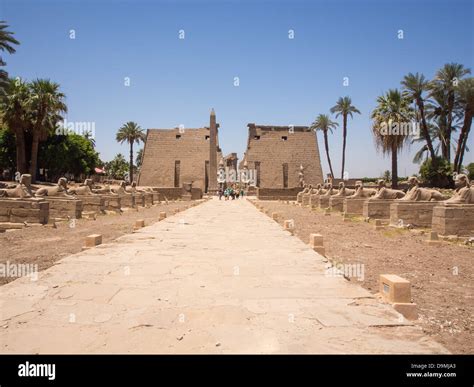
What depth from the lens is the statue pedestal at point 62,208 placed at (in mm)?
14602

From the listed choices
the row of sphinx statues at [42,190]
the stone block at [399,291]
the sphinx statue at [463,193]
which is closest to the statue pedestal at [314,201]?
the row of sphinx statues at [42,190]

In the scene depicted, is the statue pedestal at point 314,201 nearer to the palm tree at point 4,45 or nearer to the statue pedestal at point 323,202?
the statue pedestal at point 323,202

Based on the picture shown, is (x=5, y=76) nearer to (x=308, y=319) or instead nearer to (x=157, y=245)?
(x=157, y=245)

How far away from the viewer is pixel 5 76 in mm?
26203

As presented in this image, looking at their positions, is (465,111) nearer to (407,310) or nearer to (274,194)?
(274,194)

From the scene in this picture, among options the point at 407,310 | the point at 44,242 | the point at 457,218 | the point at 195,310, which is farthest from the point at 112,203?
the point at 407,310

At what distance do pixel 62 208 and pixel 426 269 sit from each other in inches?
500

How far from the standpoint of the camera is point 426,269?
6.93m

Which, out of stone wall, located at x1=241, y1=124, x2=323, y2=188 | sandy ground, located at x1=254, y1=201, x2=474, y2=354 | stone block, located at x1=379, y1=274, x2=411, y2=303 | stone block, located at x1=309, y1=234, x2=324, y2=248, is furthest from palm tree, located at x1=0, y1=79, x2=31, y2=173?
stone block, located at x1=379, y1=274, x2=411, y2=303

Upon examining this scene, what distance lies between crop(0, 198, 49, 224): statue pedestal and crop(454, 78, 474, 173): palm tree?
33.7m

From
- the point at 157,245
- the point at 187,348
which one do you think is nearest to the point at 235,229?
the point at 157,245

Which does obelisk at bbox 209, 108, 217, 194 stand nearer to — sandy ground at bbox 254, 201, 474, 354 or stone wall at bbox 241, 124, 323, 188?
stone wall at bbox 241, 124, 323, 188

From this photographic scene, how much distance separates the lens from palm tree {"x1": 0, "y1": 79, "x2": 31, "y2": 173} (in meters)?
32.8

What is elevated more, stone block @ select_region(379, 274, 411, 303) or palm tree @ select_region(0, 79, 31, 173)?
palm tree @ select_region(0, 79, 31, 173)
